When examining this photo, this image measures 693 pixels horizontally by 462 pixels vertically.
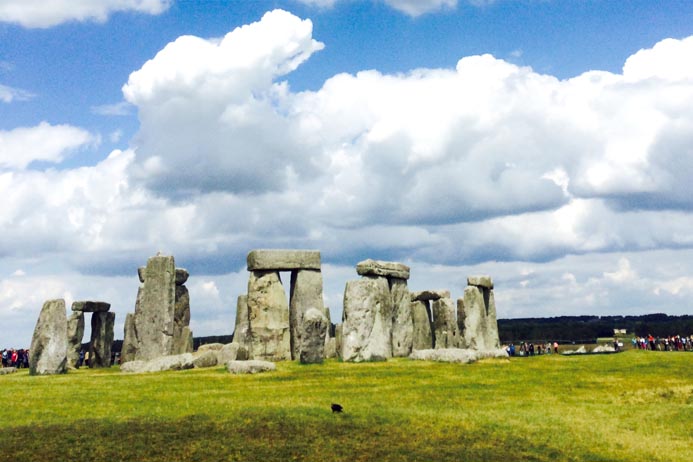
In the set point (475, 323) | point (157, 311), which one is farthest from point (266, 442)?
point (475, 323)

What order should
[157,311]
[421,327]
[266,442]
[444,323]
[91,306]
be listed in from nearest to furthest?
[266,442] < [157,311] < [91,306] < [421,327] < [444,323]

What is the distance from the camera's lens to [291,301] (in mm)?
27828

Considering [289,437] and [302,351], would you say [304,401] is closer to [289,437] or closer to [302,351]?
[289,437]

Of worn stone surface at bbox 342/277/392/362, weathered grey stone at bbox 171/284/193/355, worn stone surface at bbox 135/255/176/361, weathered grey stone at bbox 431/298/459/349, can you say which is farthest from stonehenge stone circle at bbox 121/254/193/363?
weathered grey stone at bbox 431/298/459/349

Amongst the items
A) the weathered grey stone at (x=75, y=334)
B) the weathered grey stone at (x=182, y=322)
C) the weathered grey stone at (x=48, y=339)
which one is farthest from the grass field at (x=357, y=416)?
the weathered grey stone at (x=75, y=334)

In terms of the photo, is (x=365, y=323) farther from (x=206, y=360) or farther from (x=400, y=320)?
(x=206, y=360)

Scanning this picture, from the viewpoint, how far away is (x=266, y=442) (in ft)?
36.6

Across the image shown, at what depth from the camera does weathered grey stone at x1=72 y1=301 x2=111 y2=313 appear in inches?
1192

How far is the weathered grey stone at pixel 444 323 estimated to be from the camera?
3481cm

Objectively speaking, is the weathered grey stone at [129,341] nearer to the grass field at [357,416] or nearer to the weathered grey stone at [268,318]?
the weathered grey stone at [268,318]

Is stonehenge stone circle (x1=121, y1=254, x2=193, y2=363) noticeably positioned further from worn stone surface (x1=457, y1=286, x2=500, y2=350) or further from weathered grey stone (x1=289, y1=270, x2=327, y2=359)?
worn stone surface (x1=457, y1=286, x2=500, y2=350)

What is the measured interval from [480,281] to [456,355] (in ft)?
30.7

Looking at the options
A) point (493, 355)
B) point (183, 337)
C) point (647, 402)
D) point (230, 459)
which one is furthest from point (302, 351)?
point (230, 459)

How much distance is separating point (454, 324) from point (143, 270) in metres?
14.8
